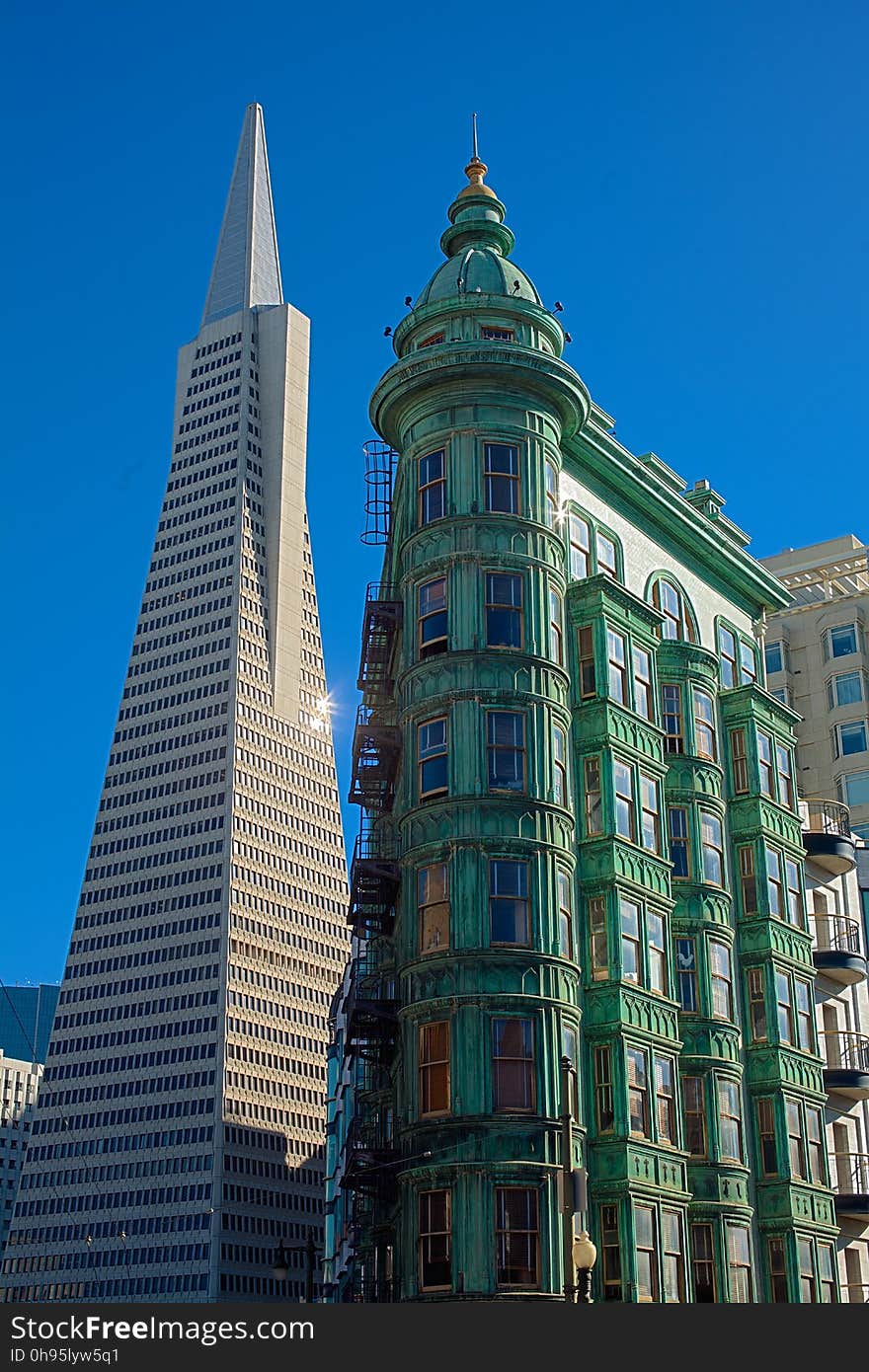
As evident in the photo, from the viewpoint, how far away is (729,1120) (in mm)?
52000

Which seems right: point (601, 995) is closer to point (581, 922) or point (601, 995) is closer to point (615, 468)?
point (581, 922)

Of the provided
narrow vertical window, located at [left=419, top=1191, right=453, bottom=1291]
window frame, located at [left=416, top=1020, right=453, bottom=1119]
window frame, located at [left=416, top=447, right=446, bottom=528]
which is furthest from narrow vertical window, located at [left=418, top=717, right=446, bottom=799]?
narrow vertical window, located at [left=419, top=1191, right=453, bottom=1291]

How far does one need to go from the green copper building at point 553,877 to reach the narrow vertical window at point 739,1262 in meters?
0.09

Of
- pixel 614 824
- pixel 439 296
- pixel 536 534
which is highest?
pixel 439 296

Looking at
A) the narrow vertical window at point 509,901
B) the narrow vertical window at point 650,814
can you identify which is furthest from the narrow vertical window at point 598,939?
the narrow vertical window at point 509,901

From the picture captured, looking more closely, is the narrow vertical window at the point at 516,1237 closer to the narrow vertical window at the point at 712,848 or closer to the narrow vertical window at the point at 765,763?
the narrow vertical window at the point at 712,848

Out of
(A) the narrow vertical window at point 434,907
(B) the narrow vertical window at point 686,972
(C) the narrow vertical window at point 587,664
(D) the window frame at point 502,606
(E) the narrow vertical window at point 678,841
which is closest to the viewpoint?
(A) the narrow vertical window at point 434,907

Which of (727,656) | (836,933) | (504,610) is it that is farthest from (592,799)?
(836,933)

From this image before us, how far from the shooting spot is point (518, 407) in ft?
164

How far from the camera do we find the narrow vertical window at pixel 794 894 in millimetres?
58969

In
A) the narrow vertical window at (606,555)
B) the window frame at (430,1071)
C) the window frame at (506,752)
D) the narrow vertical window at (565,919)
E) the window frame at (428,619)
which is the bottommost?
the window frame at (430,1071)

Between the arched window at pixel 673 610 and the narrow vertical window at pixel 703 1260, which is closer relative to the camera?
the narrow vertical window at pixel 703 1260

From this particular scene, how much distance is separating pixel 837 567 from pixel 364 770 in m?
59.8

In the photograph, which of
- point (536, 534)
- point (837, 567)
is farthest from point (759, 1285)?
point (837, 567)
